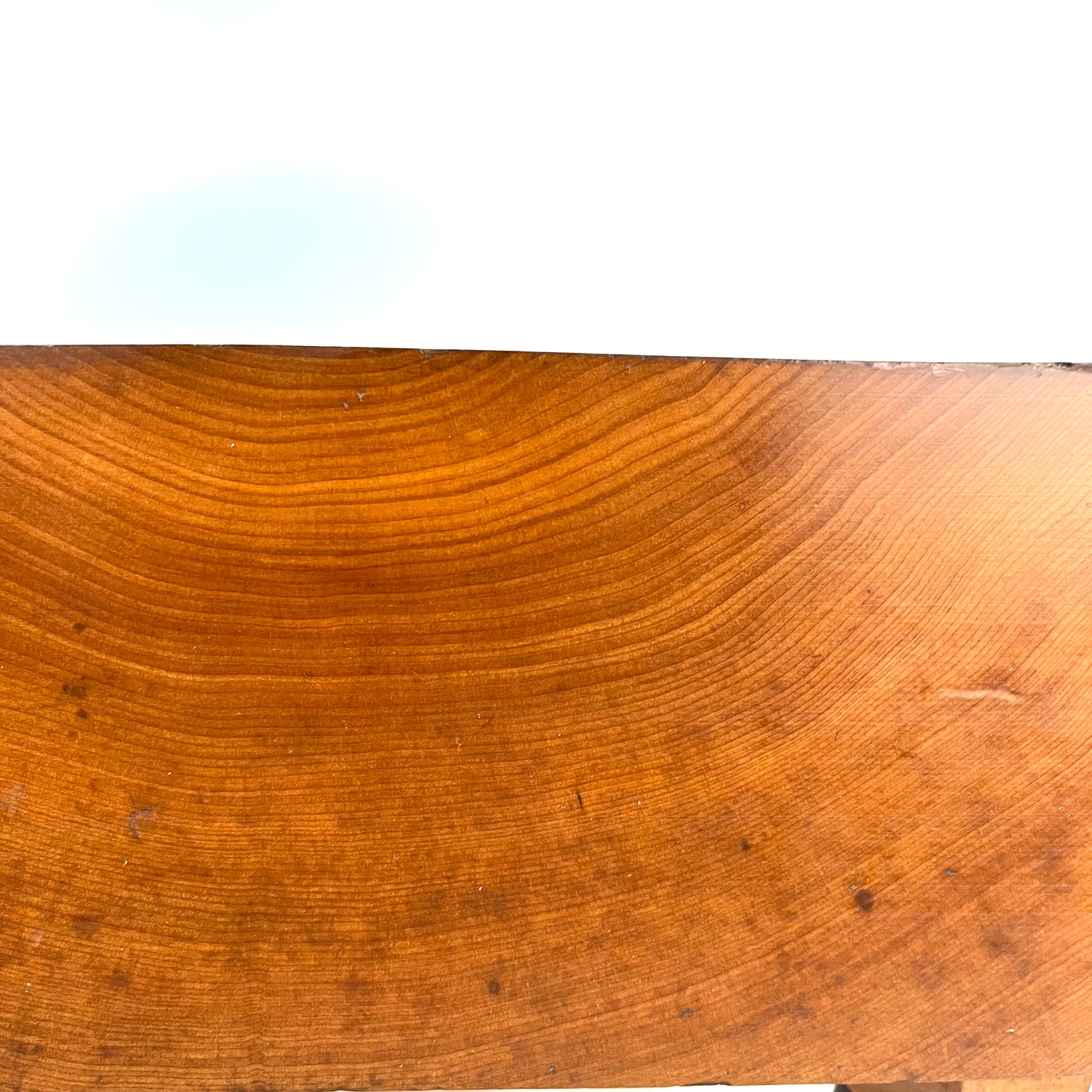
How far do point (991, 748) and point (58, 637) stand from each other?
0.57 m

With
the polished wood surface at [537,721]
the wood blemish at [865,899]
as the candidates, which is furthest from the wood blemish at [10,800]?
the wood blemish at [865,899]

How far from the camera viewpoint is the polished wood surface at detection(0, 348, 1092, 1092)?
532mm

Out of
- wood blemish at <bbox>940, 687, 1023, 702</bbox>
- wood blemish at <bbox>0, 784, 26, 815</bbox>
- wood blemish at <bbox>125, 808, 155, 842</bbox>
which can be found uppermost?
wood blemish at <bbox>0, 784, 26, 815</bbox>

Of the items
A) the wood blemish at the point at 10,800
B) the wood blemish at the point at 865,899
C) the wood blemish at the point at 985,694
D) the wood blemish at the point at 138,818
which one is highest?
the wood blemish at the point at 10,800

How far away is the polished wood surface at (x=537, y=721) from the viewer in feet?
1.74

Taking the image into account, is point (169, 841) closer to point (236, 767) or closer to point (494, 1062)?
point (236, 767)

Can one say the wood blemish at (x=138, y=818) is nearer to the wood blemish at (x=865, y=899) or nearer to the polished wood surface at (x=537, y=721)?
the polished wood surface at (x=537, y=721)

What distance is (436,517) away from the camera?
0.57 m

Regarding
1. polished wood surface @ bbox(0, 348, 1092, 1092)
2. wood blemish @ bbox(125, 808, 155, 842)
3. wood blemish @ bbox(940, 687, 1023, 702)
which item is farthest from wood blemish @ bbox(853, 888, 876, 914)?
wood blemish @ bbox(125, 808, 155, 842)

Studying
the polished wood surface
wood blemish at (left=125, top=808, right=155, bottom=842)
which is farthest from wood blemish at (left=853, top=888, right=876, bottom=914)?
wood blemish at (left=125, top=808, right=155, bottom=842)

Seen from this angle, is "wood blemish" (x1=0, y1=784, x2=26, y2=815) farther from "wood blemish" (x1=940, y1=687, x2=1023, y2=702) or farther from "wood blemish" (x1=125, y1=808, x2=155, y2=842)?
"wood blemish" (x1=940, y1=687, x2=1023, y2=702)

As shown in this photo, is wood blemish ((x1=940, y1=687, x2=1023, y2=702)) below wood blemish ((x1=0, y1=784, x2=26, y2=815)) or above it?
below

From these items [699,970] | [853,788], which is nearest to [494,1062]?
[699,970]

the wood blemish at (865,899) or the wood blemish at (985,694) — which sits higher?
the wood blemish at (985,694)
